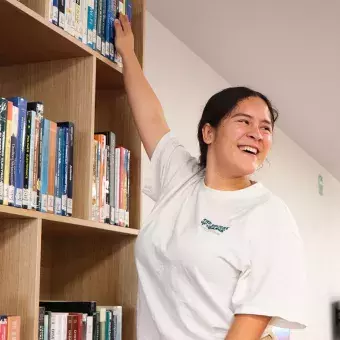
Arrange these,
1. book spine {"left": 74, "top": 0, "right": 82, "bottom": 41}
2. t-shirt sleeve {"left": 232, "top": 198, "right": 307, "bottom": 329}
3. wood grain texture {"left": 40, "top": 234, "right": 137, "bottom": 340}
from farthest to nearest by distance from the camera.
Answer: wood grain texture {"left": 40, "top": 234, "right": 137, "bottom": 340}, book spine {"left": 74, "top": 0, "right": 82, "bottom": 41}, t-shirt sleeve {"left": 232, "top": 198, "right": 307, "bottom": 329}

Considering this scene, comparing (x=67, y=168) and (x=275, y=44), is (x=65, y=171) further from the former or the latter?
(x=275, y=44)

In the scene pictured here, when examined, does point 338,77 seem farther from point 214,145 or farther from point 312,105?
point 214,145

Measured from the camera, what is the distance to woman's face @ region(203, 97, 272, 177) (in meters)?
1.66

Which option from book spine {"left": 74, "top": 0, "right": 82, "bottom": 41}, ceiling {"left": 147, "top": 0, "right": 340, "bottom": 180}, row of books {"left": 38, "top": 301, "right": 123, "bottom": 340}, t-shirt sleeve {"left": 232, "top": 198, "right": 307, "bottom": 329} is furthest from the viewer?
ceiling {"left": 147, "top": 0, "right": 340, "bottom": 180}

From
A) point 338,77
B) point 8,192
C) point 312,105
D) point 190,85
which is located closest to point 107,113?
point 8,192

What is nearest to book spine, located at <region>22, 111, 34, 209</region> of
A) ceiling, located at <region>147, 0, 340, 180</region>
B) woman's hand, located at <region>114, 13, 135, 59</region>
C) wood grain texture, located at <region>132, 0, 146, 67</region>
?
woman's hand, located at <region>114, 13, 135, 59</region>

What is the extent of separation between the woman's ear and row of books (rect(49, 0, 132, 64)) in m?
0.34

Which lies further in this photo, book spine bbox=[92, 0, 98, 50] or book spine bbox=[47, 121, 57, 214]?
book spine bbox=[92, 0, 98, 50]

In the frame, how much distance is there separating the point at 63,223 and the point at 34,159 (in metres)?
0.18

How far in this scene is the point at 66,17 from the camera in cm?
166

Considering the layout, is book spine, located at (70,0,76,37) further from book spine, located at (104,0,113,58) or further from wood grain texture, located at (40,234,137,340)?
wood grain texture, located at (40,234,137,340)

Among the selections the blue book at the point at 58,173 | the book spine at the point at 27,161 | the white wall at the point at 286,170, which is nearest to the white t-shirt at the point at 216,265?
the blue book at the point at 58,173

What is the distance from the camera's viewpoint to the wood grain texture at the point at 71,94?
5.59 ft

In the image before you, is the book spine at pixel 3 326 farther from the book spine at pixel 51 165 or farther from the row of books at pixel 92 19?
the row of books at pixel 92 19
